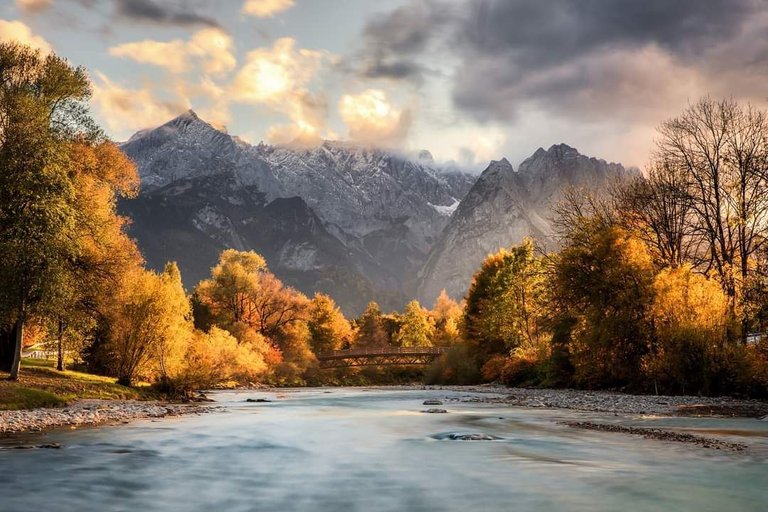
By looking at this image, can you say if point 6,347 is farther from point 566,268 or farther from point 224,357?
point 566,268

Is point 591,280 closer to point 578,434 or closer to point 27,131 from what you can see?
point 578,434

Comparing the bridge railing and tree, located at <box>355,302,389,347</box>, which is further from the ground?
tree, located at <box>355,302,389,347</box>

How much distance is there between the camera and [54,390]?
107 feet

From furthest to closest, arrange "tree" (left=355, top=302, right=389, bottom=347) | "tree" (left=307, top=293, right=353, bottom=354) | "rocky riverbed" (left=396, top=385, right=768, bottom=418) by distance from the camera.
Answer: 1. "tree" (left=355, top=302, right=389, bottom=347)
2. "tree" (left=307, top=293, right=353, bottom=354)
3. "rocky riverbed" (left=396, top=385, right=768, bottom=418)

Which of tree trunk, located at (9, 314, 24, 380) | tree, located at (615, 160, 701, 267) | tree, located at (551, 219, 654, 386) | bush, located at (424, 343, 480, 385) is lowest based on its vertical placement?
bush, located at (424, 343, 480, 385)

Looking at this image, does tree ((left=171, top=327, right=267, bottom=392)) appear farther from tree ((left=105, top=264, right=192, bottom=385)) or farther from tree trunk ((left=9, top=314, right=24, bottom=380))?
tree trunk ((left=9, top=314, right=24, bottom=380))

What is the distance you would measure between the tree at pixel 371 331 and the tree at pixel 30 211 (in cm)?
11317

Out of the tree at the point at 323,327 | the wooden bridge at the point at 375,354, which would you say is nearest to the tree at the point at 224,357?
the wooden bridge at the point at 375,354

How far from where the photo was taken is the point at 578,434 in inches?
842

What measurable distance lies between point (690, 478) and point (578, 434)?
8612 mm

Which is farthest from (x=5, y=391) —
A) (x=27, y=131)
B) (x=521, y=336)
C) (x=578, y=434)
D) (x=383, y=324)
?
(x=383, y=324)

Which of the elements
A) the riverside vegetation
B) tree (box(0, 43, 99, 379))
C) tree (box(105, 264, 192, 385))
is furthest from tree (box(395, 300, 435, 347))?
tree (box(0, 43, 99, 379))

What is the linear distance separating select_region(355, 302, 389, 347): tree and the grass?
102789 millimetres

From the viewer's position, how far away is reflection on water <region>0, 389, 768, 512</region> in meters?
11.2
